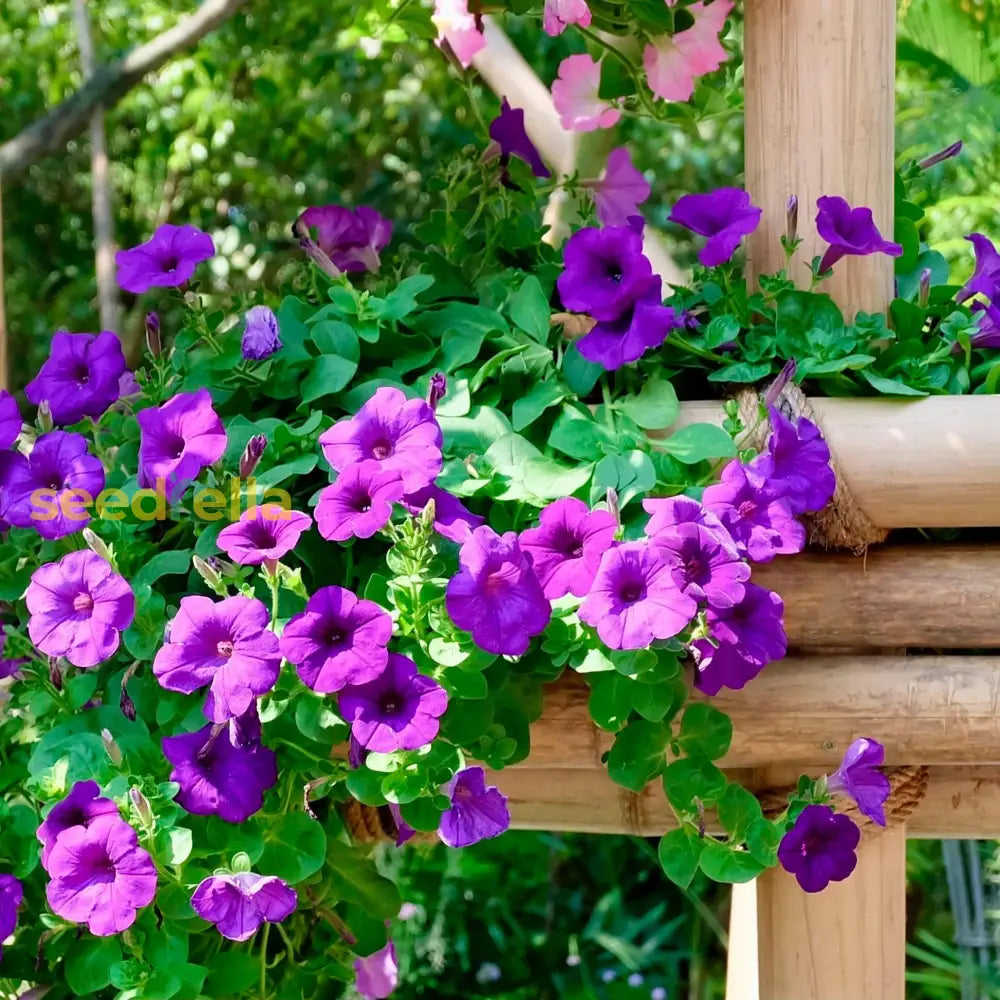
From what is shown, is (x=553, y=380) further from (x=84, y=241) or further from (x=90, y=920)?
(x=84, y=241)

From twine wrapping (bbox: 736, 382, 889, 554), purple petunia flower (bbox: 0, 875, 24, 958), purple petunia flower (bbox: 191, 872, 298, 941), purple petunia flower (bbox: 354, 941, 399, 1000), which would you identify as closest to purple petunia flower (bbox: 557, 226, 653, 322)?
A: twine wrapping (bbox: 736, 382, 889, 554)

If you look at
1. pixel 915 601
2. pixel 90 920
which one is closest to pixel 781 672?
pixel 915 601

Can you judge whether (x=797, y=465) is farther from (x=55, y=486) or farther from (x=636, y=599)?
(x=55, y=486)

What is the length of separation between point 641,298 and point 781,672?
314 millimetres

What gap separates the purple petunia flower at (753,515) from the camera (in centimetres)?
79

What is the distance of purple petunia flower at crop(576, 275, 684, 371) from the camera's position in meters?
0.89

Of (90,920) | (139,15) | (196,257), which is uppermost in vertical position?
(139,15)

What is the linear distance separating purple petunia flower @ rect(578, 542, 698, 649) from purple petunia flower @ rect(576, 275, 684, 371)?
0.20 metres

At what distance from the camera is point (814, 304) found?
957 mm

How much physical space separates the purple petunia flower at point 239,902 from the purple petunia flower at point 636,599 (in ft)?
0.91

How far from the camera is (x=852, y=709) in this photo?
895 millimetres

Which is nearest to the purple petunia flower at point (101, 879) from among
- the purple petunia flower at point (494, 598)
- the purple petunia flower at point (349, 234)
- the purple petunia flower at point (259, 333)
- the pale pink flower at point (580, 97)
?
the purple petunia flower at point (494, 598)

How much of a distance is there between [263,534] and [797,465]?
0.39 metres

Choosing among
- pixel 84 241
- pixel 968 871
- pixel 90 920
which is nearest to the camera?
pixel 90 920
